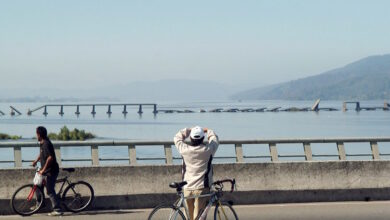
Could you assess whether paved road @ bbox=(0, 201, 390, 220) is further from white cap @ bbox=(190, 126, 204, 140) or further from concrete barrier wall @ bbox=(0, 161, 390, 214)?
white cap @ bbox=(190, 126, 204, 140)

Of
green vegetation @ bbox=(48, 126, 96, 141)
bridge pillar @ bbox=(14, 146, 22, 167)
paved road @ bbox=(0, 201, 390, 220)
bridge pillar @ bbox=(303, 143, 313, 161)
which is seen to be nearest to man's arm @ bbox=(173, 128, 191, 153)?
paved road @ bbox=(0, 201, 390, 220)

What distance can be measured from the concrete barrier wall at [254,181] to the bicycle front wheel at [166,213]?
499 centimetres

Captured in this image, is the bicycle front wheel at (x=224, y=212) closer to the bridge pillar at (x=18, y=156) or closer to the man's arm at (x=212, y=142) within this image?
the man's arm at (x=212, y=142)

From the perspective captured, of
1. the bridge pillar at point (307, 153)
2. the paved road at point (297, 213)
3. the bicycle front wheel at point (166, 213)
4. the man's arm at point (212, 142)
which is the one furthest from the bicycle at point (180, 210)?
the bridge pillar at point (307, 153)

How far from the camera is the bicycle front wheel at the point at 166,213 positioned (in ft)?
29.8

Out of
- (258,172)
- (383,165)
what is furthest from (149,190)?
(383,165)

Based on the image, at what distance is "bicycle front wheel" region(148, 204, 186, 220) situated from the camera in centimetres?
907

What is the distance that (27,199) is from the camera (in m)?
13.5

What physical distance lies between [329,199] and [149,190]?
3628mm

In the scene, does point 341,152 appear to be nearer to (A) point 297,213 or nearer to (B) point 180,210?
(A) point 297,213

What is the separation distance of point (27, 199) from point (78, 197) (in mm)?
912

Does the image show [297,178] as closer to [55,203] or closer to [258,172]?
[258,172]

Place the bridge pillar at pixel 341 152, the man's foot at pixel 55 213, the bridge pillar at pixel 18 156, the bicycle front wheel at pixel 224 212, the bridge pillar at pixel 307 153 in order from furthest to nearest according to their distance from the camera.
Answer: the bridge pillar at pixel 341 152, the bridge pillar at pixel 307 153, the bridge pillar at pixel 18 156, the man's foot at pixel 55 213, the bicycle front wheel at pixel 224 212

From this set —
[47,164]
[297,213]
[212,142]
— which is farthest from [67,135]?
[212,142]
